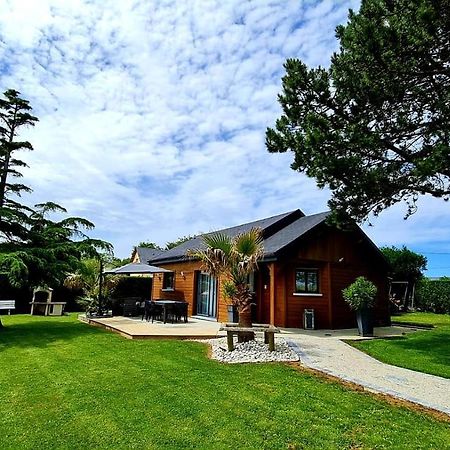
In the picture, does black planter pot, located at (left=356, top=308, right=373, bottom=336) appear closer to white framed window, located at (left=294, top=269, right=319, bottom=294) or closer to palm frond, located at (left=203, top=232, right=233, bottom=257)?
white framed window, located at (left=294, top=269, right=319, bottom=294)

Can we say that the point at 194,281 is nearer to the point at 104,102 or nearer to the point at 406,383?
the point at 104,102

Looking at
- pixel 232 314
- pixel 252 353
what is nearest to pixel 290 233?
pixel 232 314

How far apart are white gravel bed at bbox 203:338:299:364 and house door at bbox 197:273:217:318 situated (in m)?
6.45

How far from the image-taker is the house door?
16342mm

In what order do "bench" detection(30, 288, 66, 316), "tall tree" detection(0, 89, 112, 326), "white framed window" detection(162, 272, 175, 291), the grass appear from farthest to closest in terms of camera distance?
1. "white framed window" detection(162, 272, 175, 291)
2. "bench" detection(30, 288, 66, 316)
3. "tall tree" detection(0, 89, 112, 326)
4. the grass

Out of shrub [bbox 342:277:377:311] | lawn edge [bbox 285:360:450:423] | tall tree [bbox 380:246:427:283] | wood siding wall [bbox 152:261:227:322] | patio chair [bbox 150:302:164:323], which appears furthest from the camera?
tall tree [bbox 380:246:427:283]

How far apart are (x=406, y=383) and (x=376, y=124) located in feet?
20.0

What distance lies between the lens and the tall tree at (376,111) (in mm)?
8031

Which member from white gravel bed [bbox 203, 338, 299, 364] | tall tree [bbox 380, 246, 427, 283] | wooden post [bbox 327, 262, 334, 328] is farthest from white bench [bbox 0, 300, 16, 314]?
tall tree [bbox 380, 246, 427, 283]

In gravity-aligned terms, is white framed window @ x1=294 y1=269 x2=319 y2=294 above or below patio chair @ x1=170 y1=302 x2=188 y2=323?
above

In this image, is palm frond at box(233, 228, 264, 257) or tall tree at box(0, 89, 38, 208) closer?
palm frond at box(233, 228, 264, 257)

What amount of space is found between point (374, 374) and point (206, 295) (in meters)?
10.5

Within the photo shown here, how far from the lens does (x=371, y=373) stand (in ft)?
23.4

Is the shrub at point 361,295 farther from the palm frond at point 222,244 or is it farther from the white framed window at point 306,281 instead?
the palm frond at point 222,244
